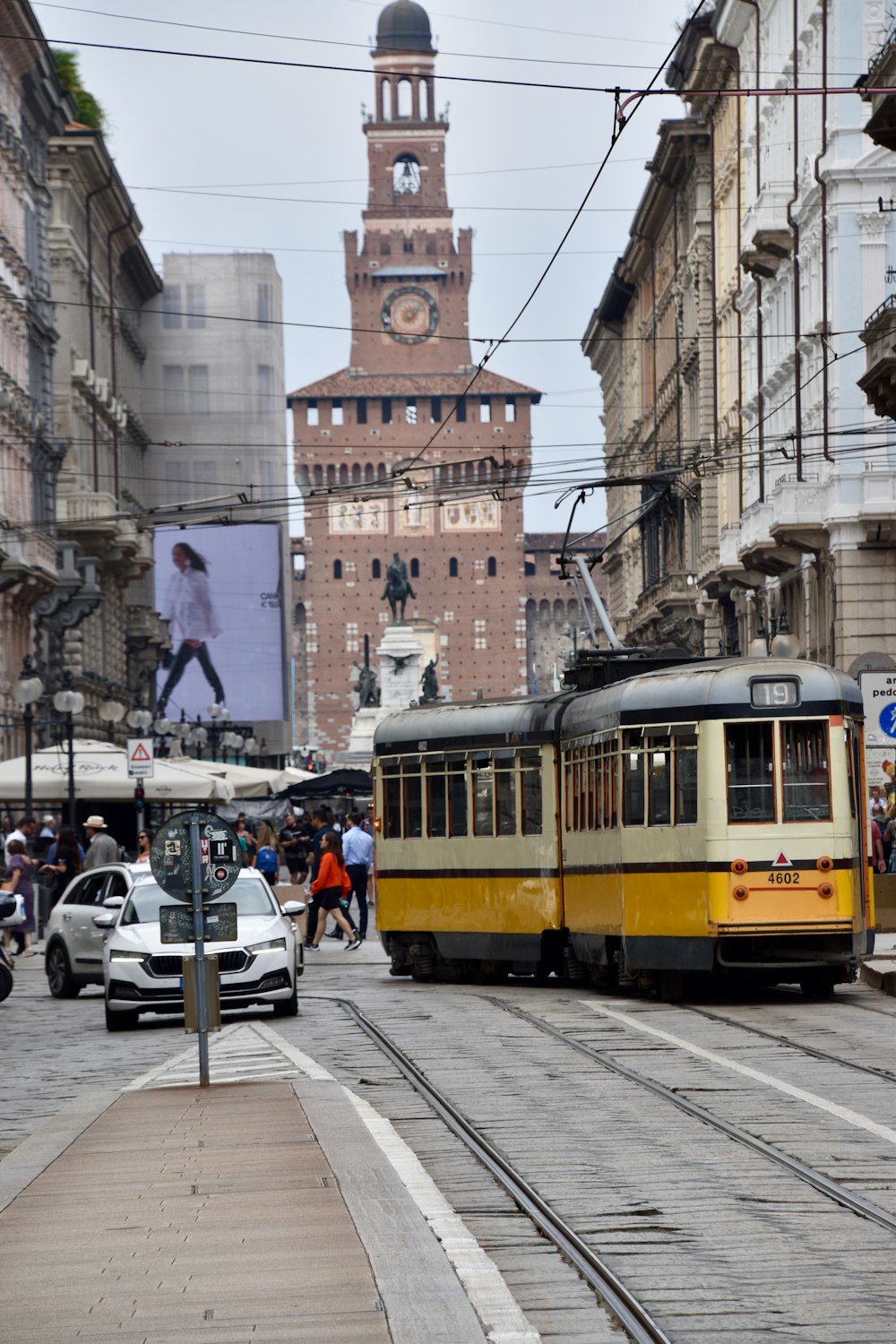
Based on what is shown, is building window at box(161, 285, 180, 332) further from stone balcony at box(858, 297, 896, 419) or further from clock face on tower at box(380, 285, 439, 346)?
clock face on tower at box(380, 285, 439, 346)

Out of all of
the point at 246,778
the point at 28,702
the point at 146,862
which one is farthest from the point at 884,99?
the point at 246,778

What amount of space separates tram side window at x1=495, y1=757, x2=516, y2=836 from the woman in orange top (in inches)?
255

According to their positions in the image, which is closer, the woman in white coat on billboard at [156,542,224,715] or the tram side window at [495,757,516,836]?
the tram side window at [495,757,516,836]

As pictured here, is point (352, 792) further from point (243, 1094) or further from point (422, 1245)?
point (422, 1245)

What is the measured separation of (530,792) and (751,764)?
330 centimetres

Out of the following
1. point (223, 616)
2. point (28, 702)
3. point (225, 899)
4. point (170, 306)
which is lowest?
point (225, 899)

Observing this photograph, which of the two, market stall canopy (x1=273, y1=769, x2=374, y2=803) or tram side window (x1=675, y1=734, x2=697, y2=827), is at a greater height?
market stall canopy (x1=273, y1=769, x2=374, y2=803)

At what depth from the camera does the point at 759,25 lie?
44.2 meters

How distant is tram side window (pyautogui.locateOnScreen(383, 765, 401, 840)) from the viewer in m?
22.8

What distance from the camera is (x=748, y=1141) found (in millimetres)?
10242

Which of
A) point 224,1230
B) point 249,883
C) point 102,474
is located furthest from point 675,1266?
point 102,474

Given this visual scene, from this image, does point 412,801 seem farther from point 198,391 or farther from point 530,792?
point 198,391

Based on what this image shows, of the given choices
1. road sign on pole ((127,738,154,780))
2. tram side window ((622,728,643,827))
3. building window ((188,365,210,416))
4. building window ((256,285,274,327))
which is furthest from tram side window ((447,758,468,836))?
building window ((256,285,274,327))

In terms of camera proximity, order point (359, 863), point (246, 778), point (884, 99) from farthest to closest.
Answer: point (246, 778) → point (359, 863) → point (884, 99)
